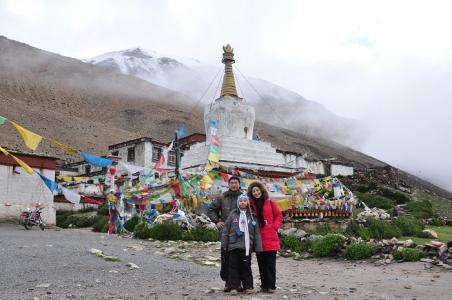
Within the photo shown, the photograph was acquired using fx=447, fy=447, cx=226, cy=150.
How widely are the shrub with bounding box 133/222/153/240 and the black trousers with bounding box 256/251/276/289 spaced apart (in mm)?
8535

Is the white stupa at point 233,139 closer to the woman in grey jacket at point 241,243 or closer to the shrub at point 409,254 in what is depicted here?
the shrub at point 409,254

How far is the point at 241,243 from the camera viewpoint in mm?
5953

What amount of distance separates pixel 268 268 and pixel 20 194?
53.6 ft

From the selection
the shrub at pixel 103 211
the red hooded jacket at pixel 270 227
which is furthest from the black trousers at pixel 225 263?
the shrub at pixel 103 211

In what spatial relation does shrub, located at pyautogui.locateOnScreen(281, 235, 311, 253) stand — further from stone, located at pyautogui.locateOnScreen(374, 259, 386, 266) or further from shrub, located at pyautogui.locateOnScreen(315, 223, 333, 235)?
shrub, located at pyautogui.locateOnScreen(315, 223, 333, 235)

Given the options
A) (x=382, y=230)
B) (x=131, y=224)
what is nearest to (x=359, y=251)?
(x=382, y=230)

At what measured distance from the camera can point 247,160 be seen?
26.4 metres

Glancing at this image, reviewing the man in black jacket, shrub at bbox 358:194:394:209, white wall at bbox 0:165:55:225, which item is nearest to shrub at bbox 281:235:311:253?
the man in black jacket

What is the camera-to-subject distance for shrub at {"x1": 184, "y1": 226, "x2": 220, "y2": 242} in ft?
45.1

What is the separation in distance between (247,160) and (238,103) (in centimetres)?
421

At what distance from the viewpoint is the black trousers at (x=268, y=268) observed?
6.05m

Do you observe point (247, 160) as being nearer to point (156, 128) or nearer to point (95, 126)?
point (95, 126)

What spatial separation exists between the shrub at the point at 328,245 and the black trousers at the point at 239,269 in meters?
4.64

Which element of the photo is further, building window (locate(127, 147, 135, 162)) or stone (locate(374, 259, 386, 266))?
building window (locate(127, 147, 135, 162))
